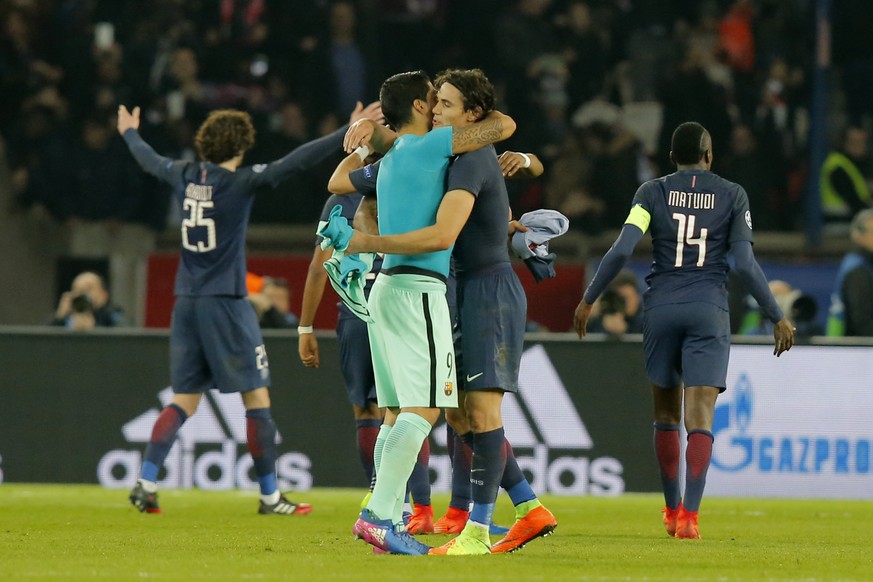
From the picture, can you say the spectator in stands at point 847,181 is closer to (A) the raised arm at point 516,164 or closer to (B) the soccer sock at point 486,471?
(A) the raised arm at point 516,164

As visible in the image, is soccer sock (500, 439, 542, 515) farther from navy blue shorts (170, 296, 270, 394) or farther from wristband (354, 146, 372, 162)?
navy blue shorts (170, 296, 270, 394)

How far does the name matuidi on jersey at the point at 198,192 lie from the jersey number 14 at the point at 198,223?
2 centimetres

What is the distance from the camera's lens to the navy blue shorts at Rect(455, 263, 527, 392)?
6.95m

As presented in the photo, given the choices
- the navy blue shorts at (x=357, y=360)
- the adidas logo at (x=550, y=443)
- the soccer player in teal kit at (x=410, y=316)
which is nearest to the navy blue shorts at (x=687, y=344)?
the navy blue shorts at (x=357, y=360)

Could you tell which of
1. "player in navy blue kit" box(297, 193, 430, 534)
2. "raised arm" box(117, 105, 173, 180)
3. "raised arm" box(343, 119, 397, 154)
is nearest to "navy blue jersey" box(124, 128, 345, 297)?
"raised arm" box(117, 105, 173, 180)

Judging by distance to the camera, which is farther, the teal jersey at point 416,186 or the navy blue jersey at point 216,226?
the navy blue jersey at point 216,226

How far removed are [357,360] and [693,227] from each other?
6.41 feet

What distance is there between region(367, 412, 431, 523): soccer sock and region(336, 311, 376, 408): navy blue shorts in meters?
2.06

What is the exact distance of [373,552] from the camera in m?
6.95

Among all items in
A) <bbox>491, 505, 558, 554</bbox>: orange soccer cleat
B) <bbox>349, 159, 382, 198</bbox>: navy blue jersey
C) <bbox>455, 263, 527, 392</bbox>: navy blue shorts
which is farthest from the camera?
<bbox>349, 159, 382, 198</bbox>: navy blue jersey

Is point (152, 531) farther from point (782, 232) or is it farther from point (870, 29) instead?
point (870, 29)

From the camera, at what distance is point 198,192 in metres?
9.71

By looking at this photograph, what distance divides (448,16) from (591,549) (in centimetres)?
1215

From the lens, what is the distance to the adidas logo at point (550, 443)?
39.1ft
